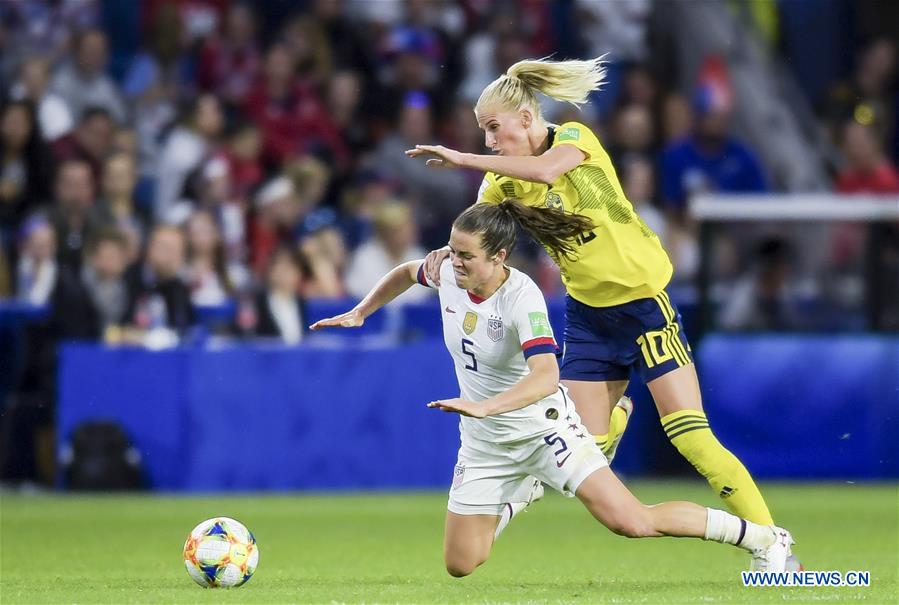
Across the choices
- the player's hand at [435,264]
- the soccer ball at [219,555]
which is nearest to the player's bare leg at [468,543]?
the soccer ball at [219,555]

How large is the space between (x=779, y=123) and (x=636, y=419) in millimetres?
4747

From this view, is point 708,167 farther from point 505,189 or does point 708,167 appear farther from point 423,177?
point 505,189

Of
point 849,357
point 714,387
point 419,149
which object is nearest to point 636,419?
point 714,387

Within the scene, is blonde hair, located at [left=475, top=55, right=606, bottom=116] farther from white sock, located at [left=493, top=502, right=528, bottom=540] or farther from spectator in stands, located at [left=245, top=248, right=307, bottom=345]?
spectator in stands, located at [left=245, top=248, right=307, bottom=345]

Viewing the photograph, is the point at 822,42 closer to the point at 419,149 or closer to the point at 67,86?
the point at 67,86

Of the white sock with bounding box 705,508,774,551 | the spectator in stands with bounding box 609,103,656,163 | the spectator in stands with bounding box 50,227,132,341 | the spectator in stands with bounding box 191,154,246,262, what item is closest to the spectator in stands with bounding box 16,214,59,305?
the spectator in stands with bounding box 50,227,132,341

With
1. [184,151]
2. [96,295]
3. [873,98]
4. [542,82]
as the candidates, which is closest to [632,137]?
[873,98]

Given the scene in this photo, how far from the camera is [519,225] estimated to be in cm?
778

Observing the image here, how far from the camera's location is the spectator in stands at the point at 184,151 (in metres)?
15.5

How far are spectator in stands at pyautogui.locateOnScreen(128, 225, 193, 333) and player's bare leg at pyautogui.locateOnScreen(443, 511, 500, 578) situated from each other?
6.46 meters

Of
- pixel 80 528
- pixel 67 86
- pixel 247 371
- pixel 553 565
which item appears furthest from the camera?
pixel 67 86

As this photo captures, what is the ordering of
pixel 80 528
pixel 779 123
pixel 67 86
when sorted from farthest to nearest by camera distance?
pixel 779 123 < pixel 67 86 < pixel 80 528

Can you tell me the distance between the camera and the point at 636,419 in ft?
47.3

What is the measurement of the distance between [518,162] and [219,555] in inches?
86.1
